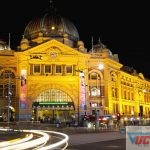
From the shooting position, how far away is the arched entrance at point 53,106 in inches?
3868

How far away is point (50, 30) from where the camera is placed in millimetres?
111500

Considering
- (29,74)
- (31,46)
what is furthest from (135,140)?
(31,46)

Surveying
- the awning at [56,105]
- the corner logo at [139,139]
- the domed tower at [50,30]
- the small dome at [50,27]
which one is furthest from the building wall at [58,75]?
the corner logo at [139,139]

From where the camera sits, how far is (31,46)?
103750 millimetres

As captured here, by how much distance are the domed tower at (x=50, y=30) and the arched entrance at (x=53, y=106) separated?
51.4 ft

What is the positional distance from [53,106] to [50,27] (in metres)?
23.9

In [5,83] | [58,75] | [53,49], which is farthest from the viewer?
[53,49]

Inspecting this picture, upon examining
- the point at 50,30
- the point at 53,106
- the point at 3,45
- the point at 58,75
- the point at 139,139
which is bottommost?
the point at 139,139

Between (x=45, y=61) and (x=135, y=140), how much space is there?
3108 inches

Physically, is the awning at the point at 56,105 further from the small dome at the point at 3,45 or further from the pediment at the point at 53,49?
the small dome at the point at 3,45

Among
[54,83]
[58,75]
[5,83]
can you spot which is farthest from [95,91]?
[5,83]

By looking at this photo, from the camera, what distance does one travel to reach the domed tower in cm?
11012

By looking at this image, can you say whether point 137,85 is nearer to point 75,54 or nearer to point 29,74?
point 75,54

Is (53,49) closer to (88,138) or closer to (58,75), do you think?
(58,75)
